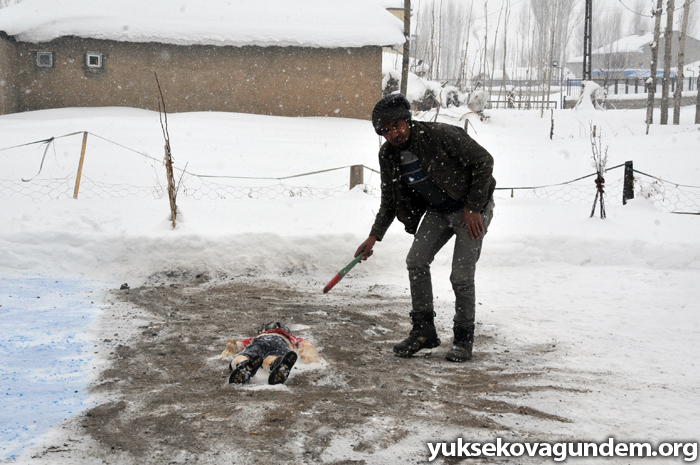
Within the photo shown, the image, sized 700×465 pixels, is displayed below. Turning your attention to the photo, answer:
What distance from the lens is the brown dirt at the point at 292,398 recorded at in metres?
2.73

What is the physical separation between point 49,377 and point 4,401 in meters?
0.38

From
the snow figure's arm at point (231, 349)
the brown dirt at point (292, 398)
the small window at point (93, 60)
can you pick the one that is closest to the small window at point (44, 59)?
the small window at point (93, 60)

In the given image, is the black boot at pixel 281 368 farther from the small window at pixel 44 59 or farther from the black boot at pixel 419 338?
the small window at pixel 44 59

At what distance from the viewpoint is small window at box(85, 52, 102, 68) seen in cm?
1700

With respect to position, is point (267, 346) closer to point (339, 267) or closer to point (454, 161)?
point (454, 161)

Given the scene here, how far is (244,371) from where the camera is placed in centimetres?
348

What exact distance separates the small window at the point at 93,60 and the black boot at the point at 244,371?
16005 millimetres

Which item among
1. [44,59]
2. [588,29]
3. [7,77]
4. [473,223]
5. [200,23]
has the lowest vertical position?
[473,223]

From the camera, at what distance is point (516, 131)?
2283 centimetres

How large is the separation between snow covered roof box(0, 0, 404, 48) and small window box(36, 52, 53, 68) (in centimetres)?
47

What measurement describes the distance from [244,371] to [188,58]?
15679mm

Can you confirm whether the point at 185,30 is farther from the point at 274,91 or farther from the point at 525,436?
the point at 525,436

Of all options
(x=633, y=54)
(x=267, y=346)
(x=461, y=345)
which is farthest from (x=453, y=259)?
(x=633, y=54)

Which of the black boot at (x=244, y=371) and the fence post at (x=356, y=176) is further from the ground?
the fence post at (x=356, y=176)
